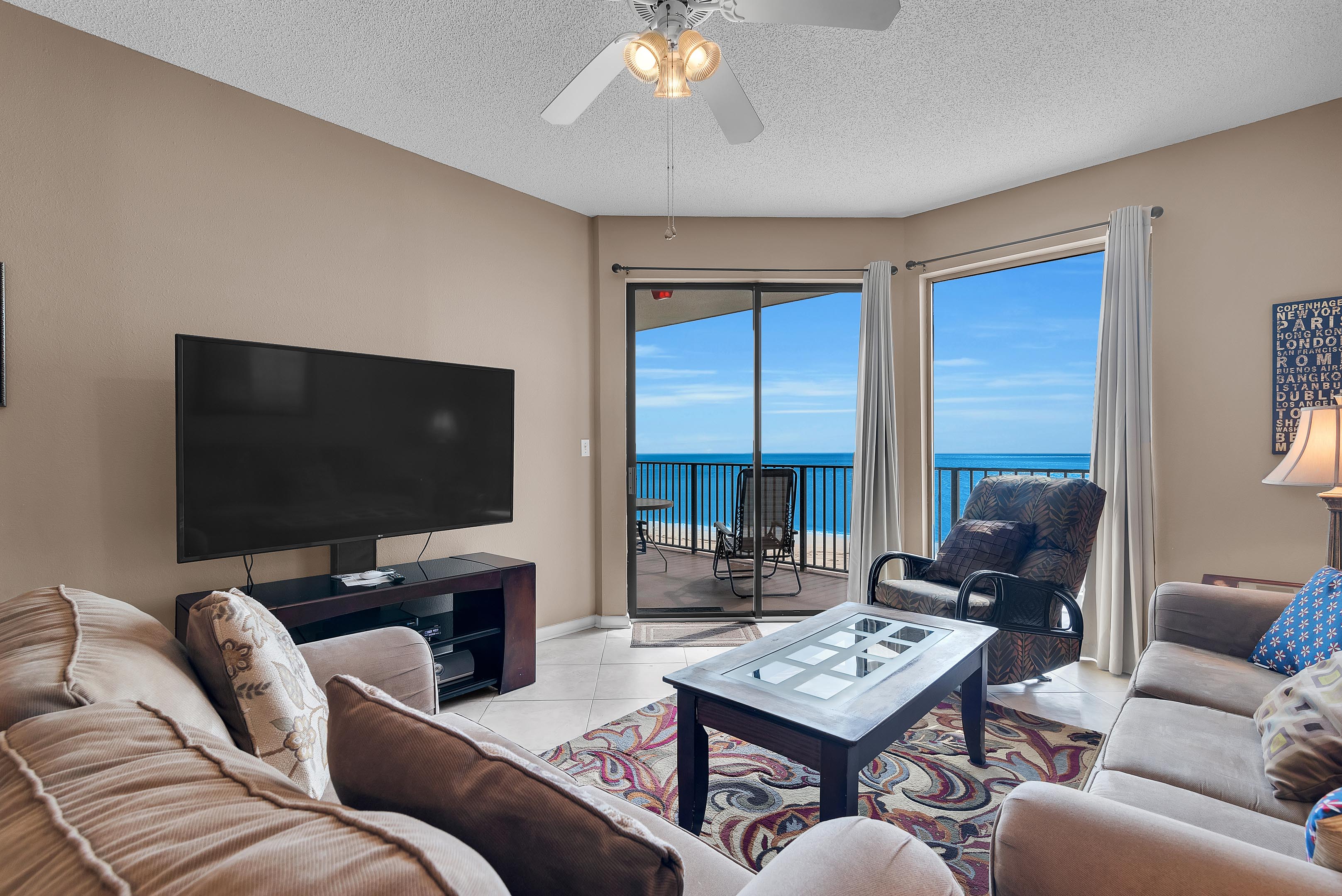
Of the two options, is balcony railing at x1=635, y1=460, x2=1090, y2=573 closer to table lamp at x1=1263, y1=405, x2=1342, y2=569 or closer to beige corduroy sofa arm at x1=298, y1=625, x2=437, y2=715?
table lamp at x1=1263, y1=405, x2=1342, y2=569

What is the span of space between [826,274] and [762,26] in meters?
2.19

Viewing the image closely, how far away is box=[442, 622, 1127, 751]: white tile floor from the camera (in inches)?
107

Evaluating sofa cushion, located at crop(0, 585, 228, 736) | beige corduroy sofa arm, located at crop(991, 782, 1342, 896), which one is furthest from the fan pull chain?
beige corduroy sofa arm, located at crop(991, 782, 1342, 896)

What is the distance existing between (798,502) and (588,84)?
13.9ft

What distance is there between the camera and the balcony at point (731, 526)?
4781 millimetres

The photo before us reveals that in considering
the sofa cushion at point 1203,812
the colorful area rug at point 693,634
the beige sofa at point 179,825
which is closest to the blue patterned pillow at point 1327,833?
the sofa cushion at point 1203,812

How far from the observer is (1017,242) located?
12.5 feet

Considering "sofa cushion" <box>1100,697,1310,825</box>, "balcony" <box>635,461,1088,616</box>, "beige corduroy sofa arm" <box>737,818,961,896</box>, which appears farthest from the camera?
"balcony" <box>635,461,1088,616</box>

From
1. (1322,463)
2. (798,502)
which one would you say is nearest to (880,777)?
(1322,463)

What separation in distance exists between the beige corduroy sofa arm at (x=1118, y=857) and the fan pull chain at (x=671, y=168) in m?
1.97

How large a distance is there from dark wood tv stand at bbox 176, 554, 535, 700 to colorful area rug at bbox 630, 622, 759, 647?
91 centimetres

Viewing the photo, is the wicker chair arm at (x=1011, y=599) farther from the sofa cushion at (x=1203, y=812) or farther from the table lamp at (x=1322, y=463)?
the sofa cushion at (x=1203, y=812)

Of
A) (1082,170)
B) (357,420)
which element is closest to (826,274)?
(1082,170)

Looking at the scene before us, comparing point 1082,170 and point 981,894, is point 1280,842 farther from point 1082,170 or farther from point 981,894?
point 1082,170
